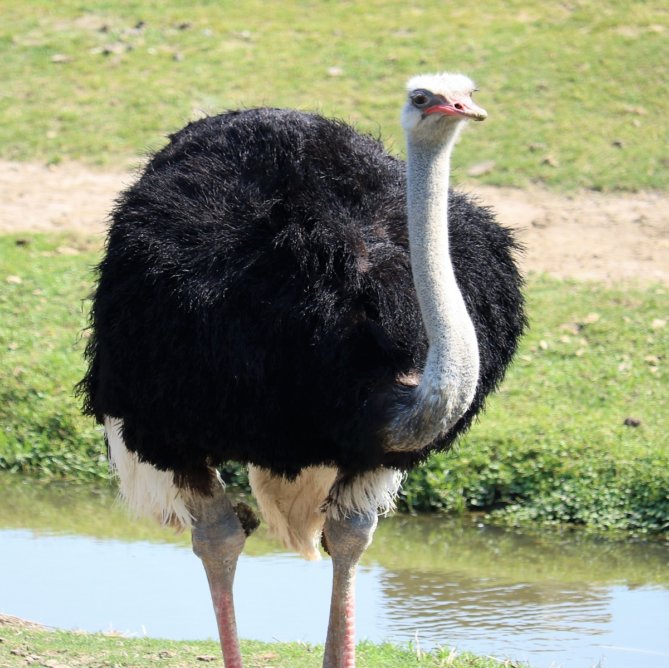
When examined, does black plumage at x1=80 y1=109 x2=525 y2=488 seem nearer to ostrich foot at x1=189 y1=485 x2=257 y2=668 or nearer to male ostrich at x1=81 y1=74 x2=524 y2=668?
male ostrich at x1=81 y1=74 x2=524 y2=668

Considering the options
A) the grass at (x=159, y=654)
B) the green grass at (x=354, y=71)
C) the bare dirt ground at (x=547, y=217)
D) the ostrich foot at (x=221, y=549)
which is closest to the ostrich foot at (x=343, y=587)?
the ostrich foot at (x=221, y=549)

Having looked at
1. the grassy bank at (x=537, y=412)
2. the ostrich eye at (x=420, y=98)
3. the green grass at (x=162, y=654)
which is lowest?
the green grass at (x=162, y=654)

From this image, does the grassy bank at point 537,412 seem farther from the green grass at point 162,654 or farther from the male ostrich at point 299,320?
the male ostrich at point 299,320

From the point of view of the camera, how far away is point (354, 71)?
13.9 metres

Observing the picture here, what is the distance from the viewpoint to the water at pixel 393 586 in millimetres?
5754

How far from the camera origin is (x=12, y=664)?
4.76 m

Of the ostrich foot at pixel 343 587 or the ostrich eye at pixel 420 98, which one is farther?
the ostrich foot at pixel 343 587

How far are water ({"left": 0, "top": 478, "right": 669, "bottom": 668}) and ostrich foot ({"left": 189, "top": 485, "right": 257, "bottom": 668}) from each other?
3.37ft

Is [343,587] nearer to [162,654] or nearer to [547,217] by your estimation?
[162,654]

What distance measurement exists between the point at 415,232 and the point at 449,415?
48 cm

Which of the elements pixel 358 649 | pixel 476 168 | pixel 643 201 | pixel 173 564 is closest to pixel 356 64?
pixel 476 168

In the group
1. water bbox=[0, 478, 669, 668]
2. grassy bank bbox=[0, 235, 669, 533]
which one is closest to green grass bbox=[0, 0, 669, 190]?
grassy bank bbox=[0, 235, 669, 533]

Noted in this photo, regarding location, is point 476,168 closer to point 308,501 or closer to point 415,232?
point 308,501

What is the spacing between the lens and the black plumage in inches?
157
